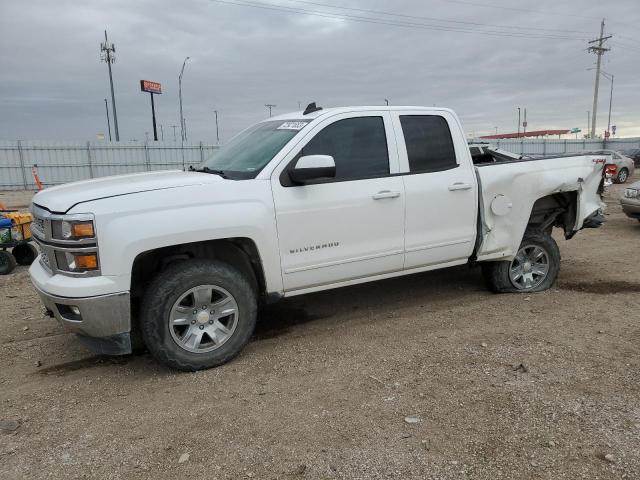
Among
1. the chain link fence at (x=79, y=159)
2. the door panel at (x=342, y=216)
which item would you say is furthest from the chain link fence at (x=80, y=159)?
the door panel at (x=342, y=216)

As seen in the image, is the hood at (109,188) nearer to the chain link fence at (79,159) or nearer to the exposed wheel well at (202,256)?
the exposed wheel well at (202,256)

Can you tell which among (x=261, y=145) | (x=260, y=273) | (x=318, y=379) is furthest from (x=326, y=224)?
(x=318, y=379)

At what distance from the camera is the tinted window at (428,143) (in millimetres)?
4664

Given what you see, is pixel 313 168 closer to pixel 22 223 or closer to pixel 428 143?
pixel 428 143

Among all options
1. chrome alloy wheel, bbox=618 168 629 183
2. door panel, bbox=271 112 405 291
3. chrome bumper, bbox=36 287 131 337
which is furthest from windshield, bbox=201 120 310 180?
chrome alloy wheel, bbox=618 168 629 183

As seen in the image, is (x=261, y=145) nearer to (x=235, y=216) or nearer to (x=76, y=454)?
(x=235, y=216)

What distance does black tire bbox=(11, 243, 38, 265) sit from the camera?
313 inches

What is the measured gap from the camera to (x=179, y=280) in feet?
12.0

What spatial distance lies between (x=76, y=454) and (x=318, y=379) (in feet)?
5.28

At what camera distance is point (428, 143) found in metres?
4.78

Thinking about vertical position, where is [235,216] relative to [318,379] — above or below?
above

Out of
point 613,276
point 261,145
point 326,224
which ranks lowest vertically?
point 613,276

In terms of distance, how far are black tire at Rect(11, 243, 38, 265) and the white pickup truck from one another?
4.50m

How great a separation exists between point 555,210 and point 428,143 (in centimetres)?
206
